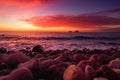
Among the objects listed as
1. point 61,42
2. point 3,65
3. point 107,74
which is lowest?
point 61,42

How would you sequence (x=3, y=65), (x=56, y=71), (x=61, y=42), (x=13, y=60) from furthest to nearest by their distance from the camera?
(x=61, y=42) < (x=13, y=60) < (x=3, y=65) < (x=56, y=71)

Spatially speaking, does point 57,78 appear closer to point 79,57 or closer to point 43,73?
point 43,73

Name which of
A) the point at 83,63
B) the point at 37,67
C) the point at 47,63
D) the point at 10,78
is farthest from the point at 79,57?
the point at 10,78

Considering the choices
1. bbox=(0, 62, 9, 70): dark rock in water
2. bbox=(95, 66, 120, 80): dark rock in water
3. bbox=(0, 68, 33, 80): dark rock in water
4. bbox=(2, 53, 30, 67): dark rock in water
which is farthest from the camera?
bbox=(2, 53, 30, 67): dark rock in water

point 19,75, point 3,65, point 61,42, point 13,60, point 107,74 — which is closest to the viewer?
point 19,75

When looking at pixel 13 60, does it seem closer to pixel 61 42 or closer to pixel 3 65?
pixel 3 65

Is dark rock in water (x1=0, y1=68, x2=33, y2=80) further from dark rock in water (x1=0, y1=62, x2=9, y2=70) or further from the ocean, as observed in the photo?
the ocean

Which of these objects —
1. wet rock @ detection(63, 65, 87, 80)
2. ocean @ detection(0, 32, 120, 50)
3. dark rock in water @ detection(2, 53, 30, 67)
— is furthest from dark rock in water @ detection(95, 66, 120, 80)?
ocean @ detection(0, 32, 120, 50)

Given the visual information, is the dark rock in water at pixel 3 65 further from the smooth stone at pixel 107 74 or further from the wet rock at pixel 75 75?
the smooth stone at pixel 107 74

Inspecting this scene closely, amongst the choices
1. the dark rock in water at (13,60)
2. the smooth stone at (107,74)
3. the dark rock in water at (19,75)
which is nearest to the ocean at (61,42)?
the dark rock in water at (13,60)

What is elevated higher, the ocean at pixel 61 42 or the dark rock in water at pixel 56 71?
the dark rock in water at pixel 56 71

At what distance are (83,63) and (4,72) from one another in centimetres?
181

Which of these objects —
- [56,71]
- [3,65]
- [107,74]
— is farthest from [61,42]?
[107,74]

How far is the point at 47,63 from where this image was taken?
4.56m
